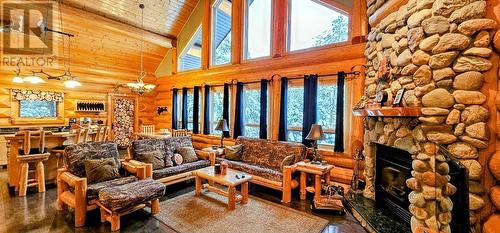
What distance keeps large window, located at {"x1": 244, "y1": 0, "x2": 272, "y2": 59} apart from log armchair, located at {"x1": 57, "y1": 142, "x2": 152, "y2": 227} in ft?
12.5

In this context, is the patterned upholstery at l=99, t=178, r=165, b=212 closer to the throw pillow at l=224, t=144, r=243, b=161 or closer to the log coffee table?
the log coffee table

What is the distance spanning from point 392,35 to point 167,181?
13.9ft

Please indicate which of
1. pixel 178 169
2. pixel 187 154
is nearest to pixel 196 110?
pixel 187 154

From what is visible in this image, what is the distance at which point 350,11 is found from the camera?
4.41m

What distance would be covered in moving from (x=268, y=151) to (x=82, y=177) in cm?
321

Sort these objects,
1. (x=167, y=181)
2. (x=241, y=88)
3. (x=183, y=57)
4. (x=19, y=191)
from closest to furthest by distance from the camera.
Answer: (x=19, y=191) < (x=167, y=181) < (x=241, y=88) < (x=183, y=57)

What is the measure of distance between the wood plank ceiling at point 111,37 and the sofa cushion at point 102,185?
4632 mm

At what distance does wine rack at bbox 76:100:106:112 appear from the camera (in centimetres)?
698

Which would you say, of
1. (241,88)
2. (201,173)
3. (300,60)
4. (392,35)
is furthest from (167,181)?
(392,35)

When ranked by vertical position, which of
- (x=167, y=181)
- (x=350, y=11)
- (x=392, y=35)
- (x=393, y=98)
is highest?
(x=350, y=11)

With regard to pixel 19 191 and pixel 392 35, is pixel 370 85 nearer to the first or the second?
pixel 392 35

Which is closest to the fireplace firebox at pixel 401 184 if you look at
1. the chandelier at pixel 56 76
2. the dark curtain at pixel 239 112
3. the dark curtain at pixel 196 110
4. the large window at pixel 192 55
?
the dark curtain at pixel 239 112

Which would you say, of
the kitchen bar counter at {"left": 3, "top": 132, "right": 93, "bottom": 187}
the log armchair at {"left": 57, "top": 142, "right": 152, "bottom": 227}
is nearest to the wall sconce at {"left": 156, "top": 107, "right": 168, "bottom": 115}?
the kitchen bar counter at {"left": 3, "top": 132, "right": 93, "bottom": 187}

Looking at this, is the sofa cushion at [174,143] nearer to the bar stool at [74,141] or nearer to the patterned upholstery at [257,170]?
the patterned upholstery at [257,170]
